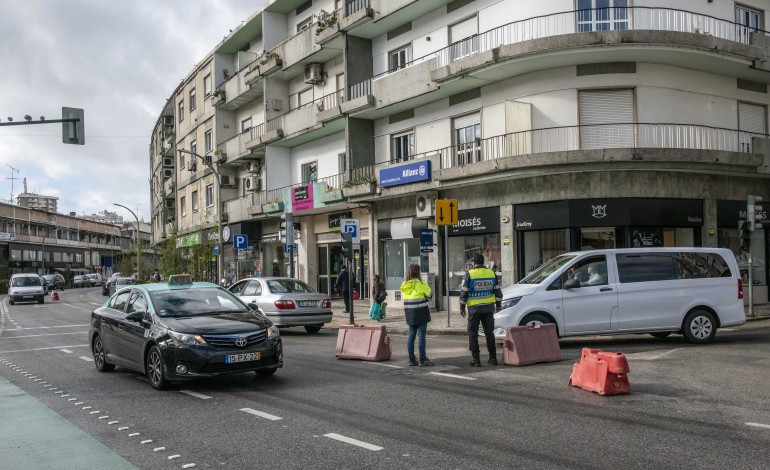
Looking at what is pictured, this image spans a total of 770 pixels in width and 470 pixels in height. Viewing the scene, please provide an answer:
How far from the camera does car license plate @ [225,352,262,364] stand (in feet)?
30.1

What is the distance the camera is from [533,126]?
20375mm

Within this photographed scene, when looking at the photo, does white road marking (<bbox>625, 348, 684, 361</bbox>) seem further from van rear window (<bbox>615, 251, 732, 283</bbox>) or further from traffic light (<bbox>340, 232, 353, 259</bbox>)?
traffic light (<bbox>340, 232, 353, 259</bbox>)

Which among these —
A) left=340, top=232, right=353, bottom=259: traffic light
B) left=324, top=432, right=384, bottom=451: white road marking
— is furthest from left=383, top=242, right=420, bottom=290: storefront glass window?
left=324, top=432, right=384, bottom=451: white road marking

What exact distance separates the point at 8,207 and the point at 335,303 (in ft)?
230

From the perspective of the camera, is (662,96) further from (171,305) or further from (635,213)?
(171,305)

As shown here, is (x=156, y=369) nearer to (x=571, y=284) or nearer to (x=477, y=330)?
(x=477, y=330)

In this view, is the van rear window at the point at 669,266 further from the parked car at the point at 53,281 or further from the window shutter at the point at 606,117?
the parked car at the point at 53,281

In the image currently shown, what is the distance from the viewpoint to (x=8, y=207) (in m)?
84.1

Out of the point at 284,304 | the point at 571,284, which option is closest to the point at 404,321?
the point at 284,304

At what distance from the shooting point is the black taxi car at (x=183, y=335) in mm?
9125

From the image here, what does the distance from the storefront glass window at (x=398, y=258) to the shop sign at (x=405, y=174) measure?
2462 millimetres

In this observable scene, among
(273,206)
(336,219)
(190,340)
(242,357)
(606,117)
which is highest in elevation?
(606,117)

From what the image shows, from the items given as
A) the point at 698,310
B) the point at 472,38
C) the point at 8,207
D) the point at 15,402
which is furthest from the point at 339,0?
the point at 8,207

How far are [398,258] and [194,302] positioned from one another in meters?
16.3
